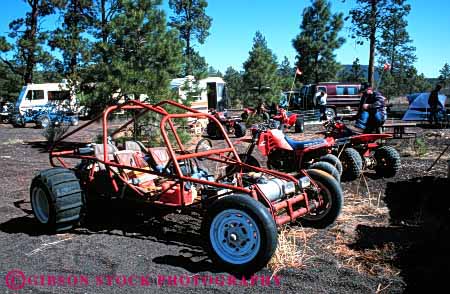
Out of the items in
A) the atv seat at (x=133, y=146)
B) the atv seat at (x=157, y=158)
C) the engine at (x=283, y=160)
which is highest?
the atv seat at (x=133, y=146)

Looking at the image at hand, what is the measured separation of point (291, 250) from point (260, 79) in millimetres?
18839

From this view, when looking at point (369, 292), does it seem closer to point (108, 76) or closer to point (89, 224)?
point (89, 224)

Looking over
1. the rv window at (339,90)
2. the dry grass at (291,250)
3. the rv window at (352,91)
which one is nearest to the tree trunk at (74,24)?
the rv window at (339,90)

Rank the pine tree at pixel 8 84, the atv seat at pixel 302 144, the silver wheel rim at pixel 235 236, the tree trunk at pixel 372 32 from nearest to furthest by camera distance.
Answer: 1. the silver wheel rim at pixel 235 236
2. the atv seat at pixel 302 144
3. the tree trunk at pixel 372 32
4. the pine tree at pixel 8 84

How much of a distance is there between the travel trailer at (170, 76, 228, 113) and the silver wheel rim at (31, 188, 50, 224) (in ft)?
23.4

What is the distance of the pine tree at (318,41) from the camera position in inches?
1373

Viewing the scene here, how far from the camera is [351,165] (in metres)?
7.27

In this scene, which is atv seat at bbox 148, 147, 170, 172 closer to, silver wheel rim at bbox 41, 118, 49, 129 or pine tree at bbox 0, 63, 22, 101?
silver wheel rim at bbox 41, 118, 49, 129

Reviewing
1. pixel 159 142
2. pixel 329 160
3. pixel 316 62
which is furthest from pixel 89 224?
pixel 316 62

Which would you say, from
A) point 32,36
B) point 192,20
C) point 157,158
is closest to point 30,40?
point 32,36

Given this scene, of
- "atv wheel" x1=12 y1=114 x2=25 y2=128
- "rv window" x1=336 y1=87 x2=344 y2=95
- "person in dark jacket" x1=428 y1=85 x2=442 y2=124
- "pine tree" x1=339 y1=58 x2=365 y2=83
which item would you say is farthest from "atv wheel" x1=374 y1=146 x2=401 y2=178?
"pine tree" x1=339 y1=58 x2=365 y2=83

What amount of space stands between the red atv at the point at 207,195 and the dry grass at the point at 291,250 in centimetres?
24

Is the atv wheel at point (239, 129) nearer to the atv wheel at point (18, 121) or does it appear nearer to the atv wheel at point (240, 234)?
the atv wheel at point (240, 234)

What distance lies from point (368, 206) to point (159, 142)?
6.52 meters
